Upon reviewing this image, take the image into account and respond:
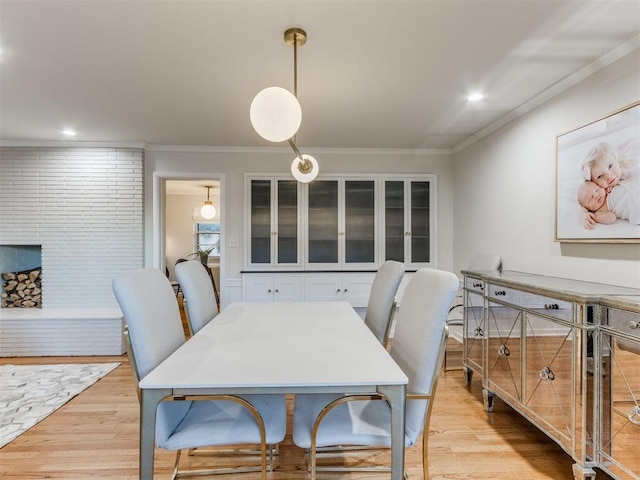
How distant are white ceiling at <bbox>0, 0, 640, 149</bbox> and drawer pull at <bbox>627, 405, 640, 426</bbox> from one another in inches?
70.5

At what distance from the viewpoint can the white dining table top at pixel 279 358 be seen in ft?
3.80

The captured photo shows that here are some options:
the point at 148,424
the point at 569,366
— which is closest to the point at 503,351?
the point at 569,366

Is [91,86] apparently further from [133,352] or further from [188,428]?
[188,428]

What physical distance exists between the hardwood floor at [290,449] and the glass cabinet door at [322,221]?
82.5 inches

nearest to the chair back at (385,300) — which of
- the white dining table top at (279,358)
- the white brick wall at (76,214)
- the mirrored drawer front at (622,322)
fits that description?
the white dining table top at (279,358)

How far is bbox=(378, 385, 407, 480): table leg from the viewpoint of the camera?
1.18 metres

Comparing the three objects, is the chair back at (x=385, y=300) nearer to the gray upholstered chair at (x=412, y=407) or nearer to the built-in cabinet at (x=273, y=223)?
the gray upholstered chair at (x=412, y=407)

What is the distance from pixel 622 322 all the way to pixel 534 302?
504mm

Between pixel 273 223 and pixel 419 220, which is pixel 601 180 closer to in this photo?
pixel 419 220

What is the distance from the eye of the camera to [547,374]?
1893 mm

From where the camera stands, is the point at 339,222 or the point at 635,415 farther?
the point at 339,222

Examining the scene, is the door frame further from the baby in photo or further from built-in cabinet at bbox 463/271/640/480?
the baby in photo

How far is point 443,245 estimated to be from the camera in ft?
14.3

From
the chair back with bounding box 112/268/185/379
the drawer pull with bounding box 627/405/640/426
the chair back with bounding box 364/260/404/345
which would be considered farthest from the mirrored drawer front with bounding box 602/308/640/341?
the chair back with bounding box 112/268/185/379
